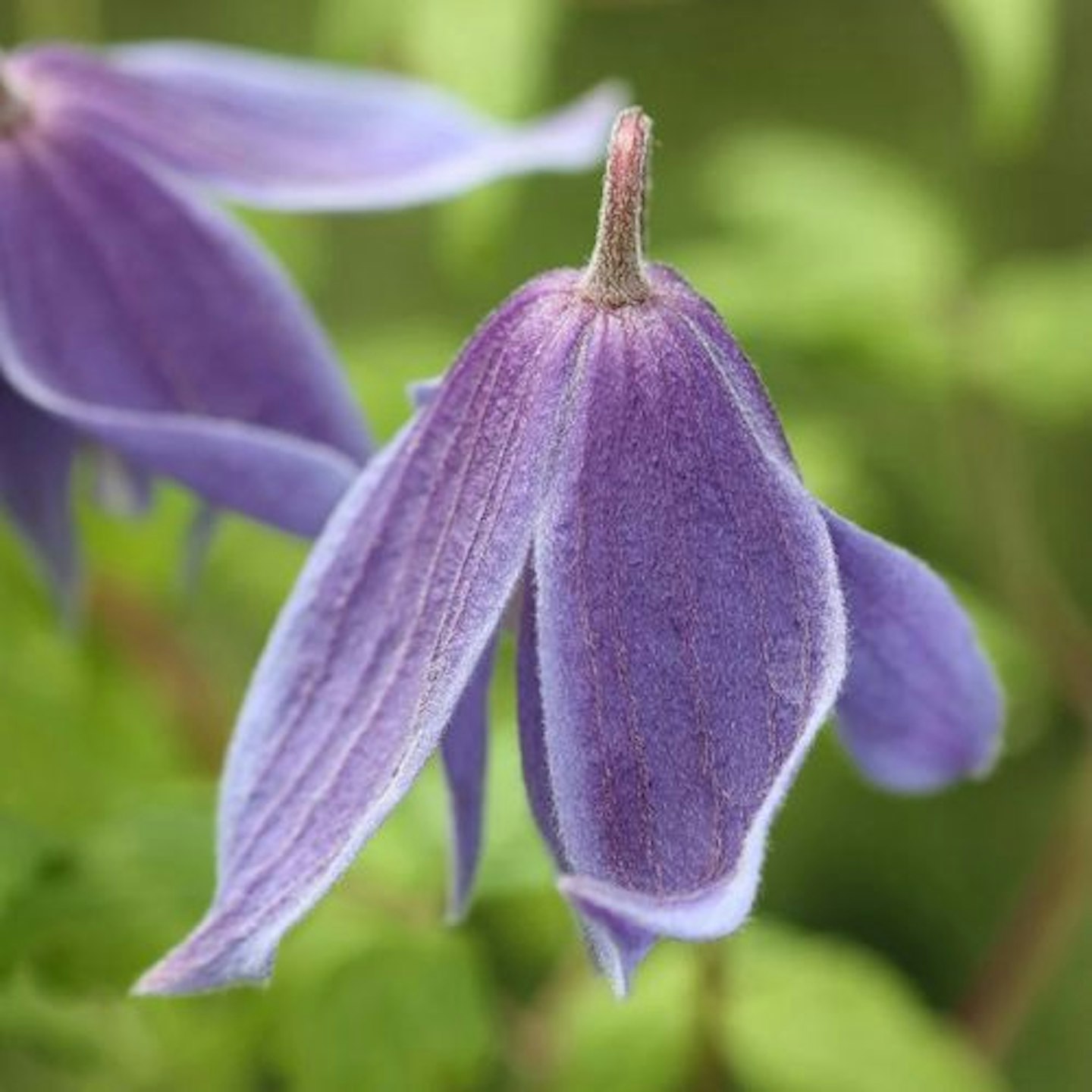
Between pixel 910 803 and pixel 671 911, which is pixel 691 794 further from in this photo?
pixel 910 803

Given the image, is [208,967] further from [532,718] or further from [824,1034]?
[824,1034]

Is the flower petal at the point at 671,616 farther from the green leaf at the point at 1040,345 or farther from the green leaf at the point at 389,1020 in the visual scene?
the green leaf at the point at 1040,345

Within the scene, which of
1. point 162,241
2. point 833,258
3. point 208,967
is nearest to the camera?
point 208,967

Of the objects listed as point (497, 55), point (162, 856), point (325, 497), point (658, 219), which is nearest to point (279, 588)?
point (497, 55)

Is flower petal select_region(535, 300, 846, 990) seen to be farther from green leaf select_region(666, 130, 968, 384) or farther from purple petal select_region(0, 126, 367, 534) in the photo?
green leaf select_region(666, 130, 968, 384)

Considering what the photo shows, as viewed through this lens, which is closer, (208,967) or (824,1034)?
(208,967)

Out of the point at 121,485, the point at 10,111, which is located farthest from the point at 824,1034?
the point at 10,111

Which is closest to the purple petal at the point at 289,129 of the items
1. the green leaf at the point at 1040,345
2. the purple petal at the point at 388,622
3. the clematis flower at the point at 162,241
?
the clematis flower at the point at 162,241
